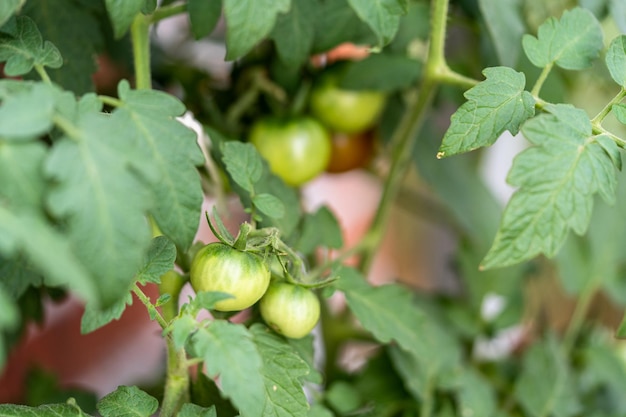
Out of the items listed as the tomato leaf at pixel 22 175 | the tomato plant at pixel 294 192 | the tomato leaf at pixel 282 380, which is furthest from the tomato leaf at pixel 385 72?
the tomato leaf at pixel 22 175

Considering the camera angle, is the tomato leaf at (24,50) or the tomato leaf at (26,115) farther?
the tomato leaf at (24,50)

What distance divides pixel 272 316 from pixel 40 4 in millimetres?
→ 309

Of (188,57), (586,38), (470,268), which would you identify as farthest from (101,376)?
(586,38)

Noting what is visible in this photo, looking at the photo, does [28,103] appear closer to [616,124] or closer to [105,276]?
[105,276]

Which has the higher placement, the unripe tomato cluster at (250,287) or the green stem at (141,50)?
the green stem at (141,50)

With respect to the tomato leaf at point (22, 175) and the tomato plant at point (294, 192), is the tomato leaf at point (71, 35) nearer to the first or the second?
the tomato plant at point (294, 192)

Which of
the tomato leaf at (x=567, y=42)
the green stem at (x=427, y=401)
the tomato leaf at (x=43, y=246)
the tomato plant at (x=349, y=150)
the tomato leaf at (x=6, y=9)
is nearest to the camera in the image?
the tomato leaf at (x=43, y=246)

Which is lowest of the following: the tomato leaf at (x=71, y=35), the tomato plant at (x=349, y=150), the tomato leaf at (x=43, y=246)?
the tomato plant at (x=349, y=150)

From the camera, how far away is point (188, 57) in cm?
99

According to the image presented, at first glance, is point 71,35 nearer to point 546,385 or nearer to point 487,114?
point 487,114

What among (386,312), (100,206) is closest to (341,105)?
(386,312)

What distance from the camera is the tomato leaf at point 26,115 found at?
0.32 m

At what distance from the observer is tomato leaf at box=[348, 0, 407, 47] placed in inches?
17.5

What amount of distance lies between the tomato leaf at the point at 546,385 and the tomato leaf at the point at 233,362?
0.45 metres
